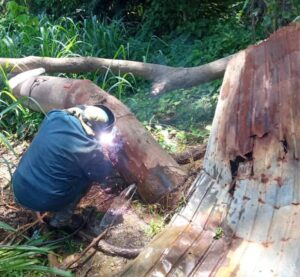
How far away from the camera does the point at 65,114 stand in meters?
3.45

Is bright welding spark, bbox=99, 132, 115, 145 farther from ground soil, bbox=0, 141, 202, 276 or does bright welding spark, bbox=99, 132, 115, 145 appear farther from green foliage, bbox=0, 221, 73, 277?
green foliage, bbox=0, 221, 73, 277

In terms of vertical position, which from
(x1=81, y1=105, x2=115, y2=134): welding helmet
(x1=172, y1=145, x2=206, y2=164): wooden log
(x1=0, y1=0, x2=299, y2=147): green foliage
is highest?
(x1=81, y1=105, x2=115, y2=134): welding helmet

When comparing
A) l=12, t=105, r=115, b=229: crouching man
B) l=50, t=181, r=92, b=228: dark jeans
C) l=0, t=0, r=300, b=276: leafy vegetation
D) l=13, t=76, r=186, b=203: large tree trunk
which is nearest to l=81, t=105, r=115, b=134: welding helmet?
l=12, t=105, r=115, b=229: crouching man

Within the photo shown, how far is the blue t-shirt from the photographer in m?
3.38

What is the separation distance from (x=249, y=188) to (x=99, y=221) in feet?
4.39

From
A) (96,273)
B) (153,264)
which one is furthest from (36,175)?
(153,264)

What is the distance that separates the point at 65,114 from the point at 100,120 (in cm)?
25

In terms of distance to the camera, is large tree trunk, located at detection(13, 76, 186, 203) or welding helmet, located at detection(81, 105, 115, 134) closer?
welding helmet, located at detection(81, 105, 115, 134)

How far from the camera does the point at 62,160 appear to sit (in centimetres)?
338

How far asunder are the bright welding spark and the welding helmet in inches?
2.0

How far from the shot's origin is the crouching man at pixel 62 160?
338 centimetres

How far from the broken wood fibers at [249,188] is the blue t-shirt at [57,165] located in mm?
744

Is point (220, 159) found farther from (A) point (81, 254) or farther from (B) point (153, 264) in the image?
(A) point (81, 254)

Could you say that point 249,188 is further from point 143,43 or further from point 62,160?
point 143,43
